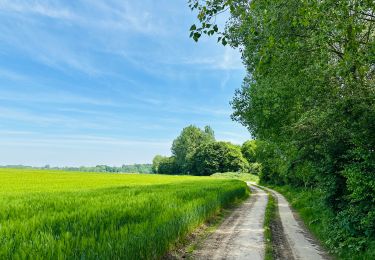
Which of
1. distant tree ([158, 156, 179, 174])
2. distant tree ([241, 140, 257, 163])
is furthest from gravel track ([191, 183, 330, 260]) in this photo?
distant tree ([158, 156, 179, 174])

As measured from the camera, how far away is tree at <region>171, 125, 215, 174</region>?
14575 cm

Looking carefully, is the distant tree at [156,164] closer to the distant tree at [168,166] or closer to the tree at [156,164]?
the tree at [156,164]

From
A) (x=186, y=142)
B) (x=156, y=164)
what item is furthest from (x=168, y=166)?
(x=156, y=164)

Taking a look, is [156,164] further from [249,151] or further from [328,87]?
[328,87]

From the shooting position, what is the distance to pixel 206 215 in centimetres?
1628

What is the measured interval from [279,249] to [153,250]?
4738 millimetres

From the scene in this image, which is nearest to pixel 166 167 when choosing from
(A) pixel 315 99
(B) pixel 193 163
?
(B) pixel 193 163

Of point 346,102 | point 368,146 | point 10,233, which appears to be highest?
point 346,102

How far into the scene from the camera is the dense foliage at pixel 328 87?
9.48 m

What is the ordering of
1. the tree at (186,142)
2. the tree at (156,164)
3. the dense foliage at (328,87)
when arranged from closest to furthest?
the dense foliage at (328,87)
the tree at (186,142)
the tree at (156,164)

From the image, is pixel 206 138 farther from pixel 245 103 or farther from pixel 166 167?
pixel 245 103

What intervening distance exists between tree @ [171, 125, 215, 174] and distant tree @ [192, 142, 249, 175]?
16.9 m

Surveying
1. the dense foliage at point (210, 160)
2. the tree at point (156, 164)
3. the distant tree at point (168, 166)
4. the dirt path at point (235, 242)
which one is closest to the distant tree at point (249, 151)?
the dense foliage at point (210, 160)

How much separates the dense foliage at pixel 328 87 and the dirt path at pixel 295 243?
0.89 meters
